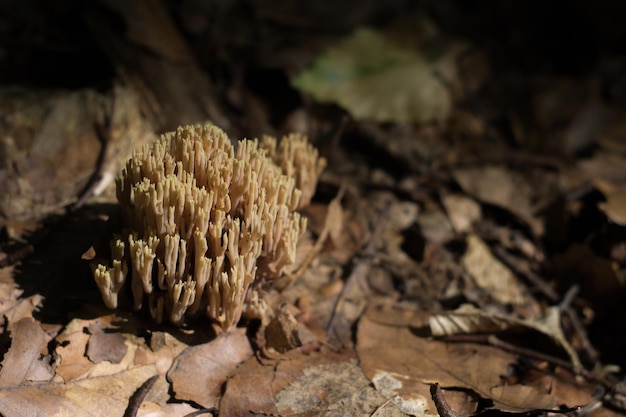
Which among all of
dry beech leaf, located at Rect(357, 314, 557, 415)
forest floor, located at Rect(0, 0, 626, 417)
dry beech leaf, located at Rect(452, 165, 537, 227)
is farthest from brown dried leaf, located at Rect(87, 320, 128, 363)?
dry beech leaf, located at Rect(452, 165, 537, 227)

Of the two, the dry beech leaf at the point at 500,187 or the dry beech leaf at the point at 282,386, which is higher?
the dry beech leaf at the point at 500,187

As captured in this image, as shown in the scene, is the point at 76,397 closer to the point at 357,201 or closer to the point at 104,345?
the point at 104,345

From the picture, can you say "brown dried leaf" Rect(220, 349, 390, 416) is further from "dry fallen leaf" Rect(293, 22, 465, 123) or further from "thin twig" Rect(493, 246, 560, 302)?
"dry fallen leaf" Rect(293, 22, 465, 123)

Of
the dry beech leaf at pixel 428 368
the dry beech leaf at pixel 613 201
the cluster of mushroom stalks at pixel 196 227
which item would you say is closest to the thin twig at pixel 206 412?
the cluster of mushroom stalks at pixel 196 227

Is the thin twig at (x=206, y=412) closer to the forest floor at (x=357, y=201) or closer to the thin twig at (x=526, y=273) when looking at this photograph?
the forest floor at (x=357, y=201)

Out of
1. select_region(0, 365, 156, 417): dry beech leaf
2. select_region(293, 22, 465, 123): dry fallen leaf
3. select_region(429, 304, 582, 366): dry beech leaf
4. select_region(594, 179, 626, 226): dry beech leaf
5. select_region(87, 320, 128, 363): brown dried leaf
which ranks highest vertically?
select_region(293, 22, 465, 123): dry fallen leaf

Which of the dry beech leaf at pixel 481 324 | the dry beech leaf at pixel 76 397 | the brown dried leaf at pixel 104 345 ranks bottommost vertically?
the dry beech leaf at pixel 481 324
